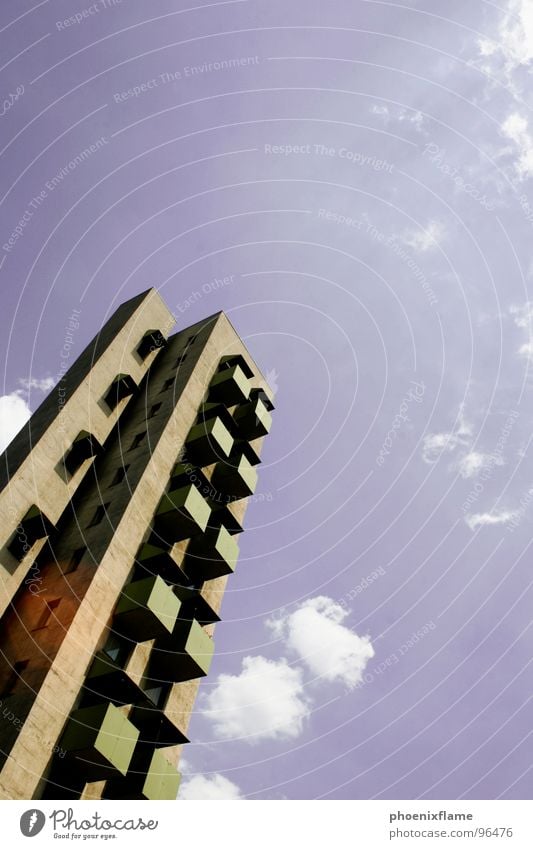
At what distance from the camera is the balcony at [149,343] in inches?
1468

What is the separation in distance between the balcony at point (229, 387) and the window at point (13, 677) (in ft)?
64.8

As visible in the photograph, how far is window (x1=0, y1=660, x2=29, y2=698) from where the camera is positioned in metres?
21.4

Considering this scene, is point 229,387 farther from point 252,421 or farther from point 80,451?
point 80,451

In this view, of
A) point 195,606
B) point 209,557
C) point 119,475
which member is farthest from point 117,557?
point 195,606

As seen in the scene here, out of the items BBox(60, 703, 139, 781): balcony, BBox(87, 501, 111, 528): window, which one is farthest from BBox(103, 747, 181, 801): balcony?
BBox(87, 501, 111, 528): window

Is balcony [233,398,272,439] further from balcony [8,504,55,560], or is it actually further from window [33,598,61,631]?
window [33,598,61,631]

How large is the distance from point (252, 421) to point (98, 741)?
22.0 meters

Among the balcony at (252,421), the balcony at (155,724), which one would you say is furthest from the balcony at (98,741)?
the balcony at (252,421)

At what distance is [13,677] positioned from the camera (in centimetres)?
2184

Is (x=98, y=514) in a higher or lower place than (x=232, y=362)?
lower

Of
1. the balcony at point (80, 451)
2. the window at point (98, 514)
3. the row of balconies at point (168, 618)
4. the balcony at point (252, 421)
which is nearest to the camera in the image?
the row of balconies at point (168, 618)

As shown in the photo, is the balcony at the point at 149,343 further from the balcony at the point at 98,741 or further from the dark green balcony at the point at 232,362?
the balcony at the point at 98,741

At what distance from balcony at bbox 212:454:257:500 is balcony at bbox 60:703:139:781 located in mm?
15412

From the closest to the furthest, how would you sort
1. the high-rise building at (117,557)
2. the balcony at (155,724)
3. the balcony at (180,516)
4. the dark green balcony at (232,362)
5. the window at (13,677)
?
the high-rise building at (117,557), the window at (13,677), the balcony at (155,724), the balcony at (180,516), the dark green balcony at (232,362)
